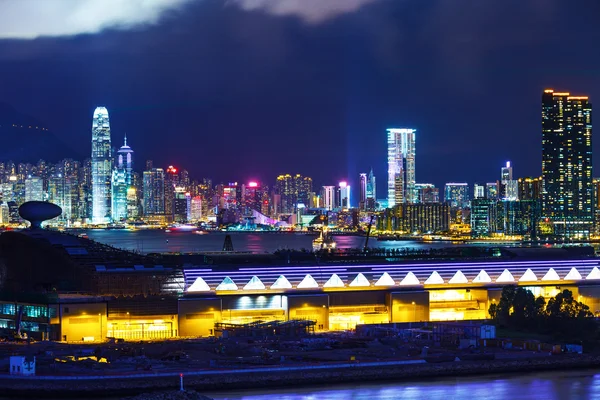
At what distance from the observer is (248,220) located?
401 ft

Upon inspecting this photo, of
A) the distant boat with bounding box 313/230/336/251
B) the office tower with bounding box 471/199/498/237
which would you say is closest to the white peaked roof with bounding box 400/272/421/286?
the distant boat with bounding box 313/230/336/251

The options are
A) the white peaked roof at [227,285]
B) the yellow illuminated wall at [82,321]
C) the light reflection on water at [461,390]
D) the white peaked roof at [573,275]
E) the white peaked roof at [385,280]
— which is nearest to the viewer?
the light reflection on water at [461,390]

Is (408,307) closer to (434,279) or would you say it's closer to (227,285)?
(434,279)

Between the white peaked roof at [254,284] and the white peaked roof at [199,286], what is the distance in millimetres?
986

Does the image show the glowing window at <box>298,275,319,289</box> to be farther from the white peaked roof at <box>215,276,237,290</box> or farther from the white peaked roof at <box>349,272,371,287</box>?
the white peaked roof at <box>215,276,237,290</box>

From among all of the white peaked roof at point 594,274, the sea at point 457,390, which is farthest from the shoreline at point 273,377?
the white peaked roof at point 594,274

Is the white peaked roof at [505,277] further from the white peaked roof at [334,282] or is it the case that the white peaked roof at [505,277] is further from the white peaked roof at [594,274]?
the white peaked roof at [334,282]

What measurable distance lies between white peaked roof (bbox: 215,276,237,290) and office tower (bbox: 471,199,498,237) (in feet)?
264

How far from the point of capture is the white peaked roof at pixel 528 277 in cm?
2906

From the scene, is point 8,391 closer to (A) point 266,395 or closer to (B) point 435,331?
(A) point 266,395

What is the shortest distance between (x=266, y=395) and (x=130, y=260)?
31.1 feet

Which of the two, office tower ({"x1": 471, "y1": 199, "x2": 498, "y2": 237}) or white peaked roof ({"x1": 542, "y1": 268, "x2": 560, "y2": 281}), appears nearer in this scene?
white peaked roof ({"x1": 542, "y1": 268, "x2": 560, "y2": 281})

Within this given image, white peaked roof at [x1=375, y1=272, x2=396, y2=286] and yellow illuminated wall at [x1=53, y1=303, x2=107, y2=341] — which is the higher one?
white peaked roof at [x1=375, y1=272, x2=396, y2=286]

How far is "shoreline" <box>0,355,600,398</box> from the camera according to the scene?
17594 millimetres
